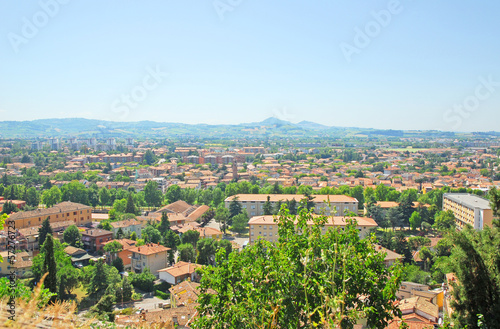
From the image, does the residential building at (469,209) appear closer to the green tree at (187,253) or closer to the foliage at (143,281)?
the green tree at (187,253)

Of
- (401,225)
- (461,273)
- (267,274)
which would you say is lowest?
(401,225)

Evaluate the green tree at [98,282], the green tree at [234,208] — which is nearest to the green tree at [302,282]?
the green tree at [98,282]

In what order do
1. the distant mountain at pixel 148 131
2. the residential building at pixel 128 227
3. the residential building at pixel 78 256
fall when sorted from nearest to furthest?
the residential building at pixel 78 256 < the residential building at pixel 128 227 < the distant mountain at pixel 148 131

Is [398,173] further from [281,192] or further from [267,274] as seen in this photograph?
[267,274]

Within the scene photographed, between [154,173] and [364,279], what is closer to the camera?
[364,279]

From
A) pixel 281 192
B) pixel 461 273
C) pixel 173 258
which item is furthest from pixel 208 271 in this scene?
pixel 281 192

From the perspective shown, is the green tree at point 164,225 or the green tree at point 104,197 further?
the green tree at point 104,197

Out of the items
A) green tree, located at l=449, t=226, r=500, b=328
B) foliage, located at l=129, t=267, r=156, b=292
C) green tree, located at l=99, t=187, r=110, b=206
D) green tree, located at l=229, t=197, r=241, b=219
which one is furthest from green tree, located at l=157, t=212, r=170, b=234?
green tree, located at l=449, t=226, r=500, b=328

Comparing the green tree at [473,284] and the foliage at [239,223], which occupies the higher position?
the green tree at [473,284]
